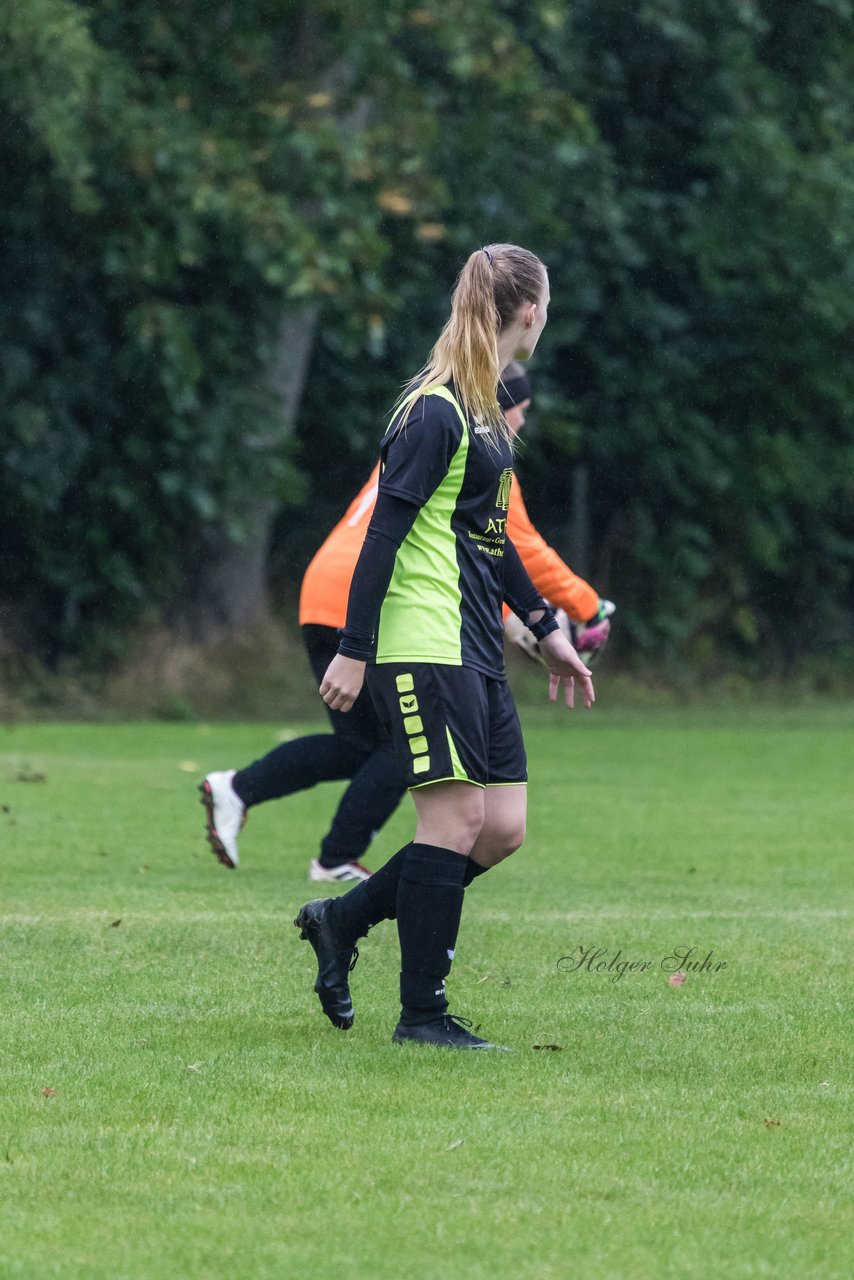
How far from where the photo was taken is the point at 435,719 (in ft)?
15.5

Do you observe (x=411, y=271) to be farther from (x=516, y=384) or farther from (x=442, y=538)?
(x=442, y=538)

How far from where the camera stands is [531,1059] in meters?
4.68

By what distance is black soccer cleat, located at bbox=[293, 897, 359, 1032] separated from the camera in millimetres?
4992

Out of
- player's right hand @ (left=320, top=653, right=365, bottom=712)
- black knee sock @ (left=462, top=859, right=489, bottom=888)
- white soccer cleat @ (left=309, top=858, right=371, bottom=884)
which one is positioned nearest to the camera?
player's right hand @ (left=320, top=653, right=365, bottom=712)

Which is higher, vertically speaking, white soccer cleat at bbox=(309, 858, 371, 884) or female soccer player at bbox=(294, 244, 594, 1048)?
female soccer player at bbox=(294, 244, 594, 1048)

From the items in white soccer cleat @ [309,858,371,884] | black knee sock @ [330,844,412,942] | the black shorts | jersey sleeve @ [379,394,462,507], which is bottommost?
white soccer cleat @ [309,858,371,884]

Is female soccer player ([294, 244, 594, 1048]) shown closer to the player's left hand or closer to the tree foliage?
the player's left hand

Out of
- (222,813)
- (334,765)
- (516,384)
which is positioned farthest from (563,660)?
(222,813)

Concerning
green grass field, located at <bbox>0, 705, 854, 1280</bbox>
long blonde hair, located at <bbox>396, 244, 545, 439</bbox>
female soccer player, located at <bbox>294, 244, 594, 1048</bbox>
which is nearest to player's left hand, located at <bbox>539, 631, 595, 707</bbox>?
female soccer player, located at <bbox>294, 244, 594, 1048</bbox>

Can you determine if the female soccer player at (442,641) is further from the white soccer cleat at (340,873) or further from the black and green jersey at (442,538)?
the white soccer cleat at (340,873)

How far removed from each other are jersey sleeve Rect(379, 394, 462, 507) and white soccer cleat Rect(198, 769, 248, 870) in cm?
335

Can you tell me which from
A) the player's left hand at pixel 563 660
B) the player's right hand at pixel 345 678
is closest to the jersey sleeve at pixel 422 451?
the player's right hand at pixel 345 678

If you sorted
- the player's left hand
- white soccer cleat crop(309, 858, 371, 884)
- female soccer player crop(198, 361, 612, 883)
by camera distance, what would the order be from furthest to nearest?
white soccer cleat crop(309, 858, 371, 884) < female soccer player crop(198, 361, 612, 883) < the player's left hand

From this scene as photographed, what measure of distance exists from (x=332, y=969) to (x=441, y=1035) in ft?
1.13
